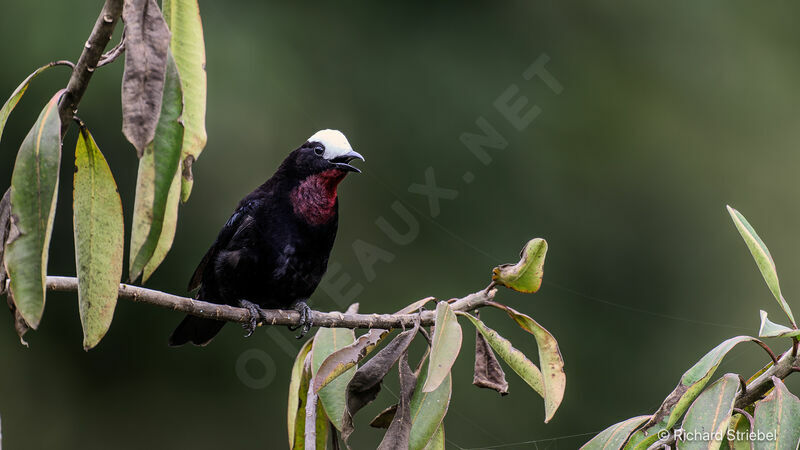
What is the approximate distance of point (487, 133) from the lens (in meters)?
5.57

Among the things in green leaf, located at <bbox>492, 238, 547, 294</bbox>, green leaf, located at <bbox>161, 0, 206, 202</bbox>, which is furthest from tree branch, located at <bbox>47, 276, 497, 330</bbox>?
green leaf, located at <bbox>161, 0, 206, 202</bbox>

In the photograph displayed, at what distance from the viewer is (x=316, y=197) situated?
110 inches

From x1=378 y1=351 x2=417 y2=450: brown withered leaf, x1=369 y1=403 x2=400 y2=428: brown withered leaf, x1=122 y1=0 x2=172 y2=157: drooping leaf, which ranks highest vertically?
x1=122 y1=0 x2=172 y2=157: drooping leaf

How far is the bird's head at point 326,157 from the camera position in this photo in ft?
9.18

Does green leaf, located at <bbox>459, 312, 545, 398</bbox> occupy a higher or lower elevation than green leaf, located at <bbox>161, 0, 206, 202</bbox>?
lower

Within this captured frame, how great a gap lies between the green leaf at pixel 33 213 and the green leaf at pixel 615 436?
1.08 meters

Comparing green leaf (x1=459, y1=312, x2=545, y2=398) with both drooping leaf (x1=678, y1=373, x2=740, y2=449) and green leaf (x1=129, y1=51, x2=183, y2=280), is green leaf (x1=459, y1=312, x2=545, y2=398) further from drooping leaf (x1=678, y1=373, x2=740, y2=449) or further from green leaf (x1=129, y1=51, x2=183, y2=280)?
green leaf (x1=129, y1=51, x2=183, y2=280)

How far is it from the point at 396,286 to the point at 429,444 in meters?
3.56

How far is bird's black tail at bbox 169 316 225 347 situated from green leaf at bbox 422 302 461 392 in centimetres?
142

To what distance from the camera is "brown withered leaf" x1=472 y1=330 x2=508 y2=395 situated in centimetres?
177

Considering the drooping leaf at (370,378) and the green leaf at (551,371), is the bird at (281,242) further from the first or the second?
the green leaf at (551,371)

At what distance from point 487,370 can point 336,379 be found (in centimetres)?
33

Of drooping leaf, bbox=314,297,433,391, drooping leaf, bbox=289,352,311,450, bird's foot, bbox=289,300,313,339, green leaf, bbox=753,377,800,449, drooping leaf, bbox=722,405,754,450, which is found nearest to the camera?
green leaf, bbox=753,377,800,449

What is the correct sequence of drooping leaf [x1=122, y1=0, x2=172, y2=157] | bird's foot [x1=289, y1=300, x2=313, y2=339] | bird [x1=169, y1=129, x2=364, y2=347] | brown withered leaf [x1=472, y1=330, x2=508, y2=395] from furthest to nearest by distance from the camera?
1. bird [x1=169, y1=129, x2=364, y2=347]
2. bird's foot [x1=289, y1=300, x2=313, y2=339]
3. brown withered leaf [x1=472, y1=330, x2=508, y2=395]
4. drooping leaf [x1=122, y1=0, x2=172, y2=157]
